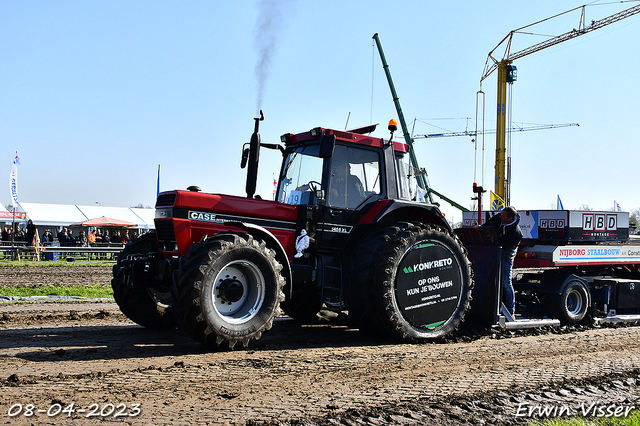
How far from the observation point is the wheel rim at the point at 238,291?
6129 mm

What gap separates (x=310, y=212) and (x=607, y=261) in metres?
5.93

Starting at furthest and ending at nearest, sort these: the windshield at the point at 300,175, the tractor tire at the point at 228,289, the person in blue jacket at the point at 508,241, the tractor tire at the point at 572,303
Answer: the tractor tire at the point at 572,303 < the person in blue jacket at the point at 508,241 < the windshield at the point at 300,175 < the tractor tire at the point at 228,289

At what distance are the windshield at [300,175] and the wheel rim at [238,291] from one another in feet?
4.92

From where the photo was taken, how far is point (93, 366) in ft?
17.8

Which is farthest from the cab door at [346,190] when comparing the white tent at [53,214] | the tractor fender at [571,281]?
the white tent at [53,214]

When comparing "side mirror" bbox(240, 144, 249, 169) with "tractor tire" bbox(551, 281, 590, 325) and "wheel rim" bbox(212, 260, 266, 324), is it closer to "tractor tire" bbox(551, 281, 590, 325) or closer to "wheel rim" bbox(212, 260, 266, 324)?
"wheel rim" bbox(212, 260, 266, 324)

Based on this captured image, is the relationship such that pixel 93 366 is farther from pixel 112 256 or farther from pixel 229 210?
pixel 112 256

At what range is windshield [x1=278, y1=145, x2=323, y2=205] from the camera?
24.4 ft

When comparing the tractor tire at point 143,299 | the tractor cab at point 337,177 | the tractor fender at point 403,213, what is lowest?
the tractor tire at point 143,299

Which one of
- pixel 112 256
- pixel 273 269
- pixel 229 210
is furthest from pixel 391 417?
pixel 112 256

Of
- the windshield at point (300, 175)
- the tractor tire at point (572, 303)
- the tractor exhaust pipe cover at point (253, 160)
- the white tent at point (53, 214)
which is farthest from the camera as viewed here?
the white tent at point (53, 214)

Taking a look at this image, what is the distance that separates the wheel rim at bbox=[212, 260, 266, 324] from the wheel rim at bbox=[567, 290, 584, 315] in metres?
5.63

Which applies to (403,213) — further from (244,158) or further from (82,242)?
(82,242)

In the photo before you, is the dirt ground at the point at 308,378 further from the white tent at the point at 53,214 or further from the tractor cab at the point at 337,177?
the white tent at the point at 53,214
